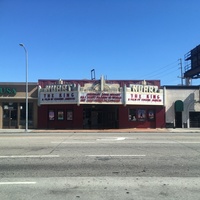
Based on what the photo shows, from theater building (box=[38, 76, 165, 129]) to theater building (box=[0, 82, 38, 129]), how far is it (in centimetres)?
89

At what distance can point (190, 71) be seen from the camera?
5575 centimetres

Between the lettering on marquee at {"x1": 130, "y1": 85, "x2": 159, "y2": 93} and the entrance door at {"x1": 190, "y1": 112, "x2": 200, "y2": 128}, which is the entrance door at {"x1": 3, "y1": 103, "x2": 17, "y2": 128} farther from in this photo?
the entrance door at {"x1": 190, "y1": 112, "x2": 200, "y2": 128}

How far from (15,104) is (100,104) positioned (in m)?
9.05

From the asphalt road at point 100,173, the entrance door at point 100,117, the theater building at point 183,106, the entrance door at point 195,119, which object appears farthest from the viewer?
the entrance door at point 195,119

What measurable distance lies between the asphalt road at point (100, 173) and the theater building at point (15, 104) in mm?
20457

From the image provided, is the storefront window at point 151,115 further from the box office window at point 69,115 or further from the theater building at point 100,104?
the box office window at point 69,115

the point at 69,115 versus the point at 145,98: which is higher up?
the point at 145,98

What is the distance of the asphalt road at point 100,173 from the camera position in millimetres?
7086

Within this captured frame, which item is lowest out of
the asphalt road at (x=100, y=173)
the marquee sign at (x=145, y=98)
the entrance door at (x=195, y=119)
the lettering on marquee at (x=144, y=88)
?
the asphalt road at (x=100, y=173)

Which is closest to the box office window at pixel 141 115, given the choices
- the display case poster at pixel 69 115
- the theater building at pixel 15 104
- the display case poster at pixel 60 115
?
the display case poster at pixel 69 115

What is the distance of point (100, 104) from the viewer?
33156 mm

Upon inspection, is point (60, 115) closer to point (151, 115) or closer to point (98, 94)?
point (98, 94)

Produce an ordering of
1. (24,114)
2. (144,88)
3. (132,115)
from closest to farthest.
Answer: (144,88) < (24,114) < (132,115)

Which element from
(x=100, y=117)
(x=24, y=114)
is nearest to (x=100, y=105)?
(x=100, y=117)
